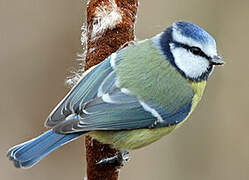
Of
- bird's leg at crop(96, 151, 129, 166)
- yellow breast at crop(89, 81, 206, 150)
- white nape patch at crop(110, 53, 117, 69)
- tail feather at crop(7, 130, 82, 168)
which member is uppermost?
white nape patch at crop(110, 53, 117, 69)

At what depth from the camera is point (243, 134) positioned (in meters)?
4.17

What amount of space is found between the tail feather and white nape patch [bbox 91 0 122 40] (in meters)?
0.56

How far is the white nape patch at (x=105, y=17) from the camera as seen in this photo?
2.56 m

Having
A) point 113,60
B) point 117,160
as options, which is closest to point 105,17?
point 113,60

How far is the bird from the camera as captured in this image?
→ 235 centimetres

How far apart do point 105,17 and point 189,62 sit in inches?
19.0

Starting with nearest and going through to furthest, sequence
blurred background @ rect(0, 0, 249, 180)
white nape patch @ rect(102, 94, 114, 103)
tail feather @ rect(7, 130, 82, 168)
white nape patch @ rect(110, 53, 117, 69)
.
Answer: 1. tail feather @ rect(7, 130, 82, 168)
2. white nape patch @ rect(102, 94, 114, 103)
3. white nape patch @ rect(110, 53, 117, 69)
4. blurred background @ rect(0, 0, 249, 180)

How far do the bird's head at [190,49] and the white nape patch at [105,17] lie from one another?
26cm

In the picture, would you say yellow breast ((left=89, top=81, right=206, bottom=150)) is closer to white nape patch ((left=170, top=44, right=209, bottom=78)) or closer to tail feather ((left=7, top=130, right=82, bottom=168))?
tail feather ((left=7, top=130, right=82, bottom=168))

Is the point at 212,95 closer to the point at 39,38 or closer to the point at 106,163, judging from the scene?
the point at 39,38

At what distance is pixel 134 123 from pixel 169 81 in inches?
11.1

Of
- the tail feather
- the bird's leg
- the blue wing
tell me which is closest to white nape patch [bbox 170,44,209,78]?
the blue wing

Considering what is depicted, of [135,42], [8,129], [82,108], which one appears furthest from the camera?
[8,129]

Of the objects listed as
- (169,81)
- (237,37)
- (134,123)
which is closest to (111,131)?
(134,123)
